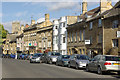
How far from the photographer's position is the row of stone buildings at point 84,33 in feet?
120

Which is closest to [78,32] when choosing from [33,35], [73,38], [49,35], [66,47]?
[73,38]

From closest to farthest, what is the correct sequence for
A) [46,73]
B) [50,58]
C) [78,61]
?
1. [46,73]
2. [78,61]
3. [50,58]

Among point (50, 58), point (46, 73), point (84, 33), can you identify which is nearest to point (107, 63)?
point (46, 73)

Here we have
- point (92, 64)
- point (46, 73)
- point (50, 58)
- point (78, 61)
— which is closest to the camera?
point (46, 73)

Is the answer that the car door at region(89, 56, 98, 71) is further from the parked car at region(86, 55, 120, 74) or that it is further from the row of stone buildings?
the row of stone buildings

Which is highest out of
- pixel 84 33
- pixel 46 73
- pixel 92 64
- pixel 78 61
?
pixel 84 33

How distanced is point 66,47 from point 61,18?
7639mm

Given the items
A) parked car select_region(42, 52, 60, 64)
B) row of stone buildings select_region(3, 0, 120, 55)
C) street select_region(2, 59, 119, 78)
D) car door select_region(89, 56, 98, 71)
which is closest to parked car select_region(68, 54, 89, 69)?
street select_region(2, 59, 119, 78)

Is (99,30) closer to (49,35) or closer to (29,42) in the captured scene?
(49,35)

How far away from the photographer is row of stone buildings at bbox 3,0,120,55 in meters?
36.5

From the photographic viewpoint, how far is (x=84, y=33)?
1779 inches

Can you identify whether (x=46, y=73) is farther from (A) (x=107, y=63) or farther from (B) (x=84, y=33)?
(B) (x=84, y=33)

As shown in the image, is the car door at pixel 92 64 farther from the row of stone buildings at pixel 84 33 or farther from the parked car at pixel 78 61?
the parked car at pixel 78 61

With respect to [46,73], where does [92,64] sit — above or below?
above
